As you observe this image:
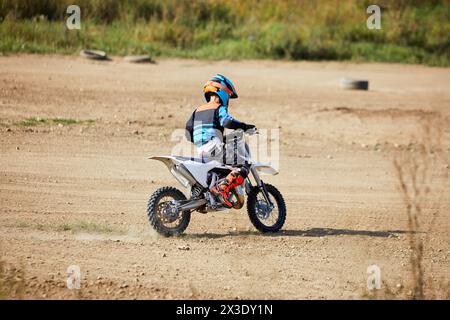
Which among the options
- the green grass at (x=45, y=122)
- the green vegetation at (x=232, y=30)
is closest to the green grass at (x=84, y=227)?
the green grass at (x=45, y=122)

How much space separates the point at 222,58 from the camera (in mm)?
21844

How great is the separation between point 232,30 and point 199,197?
14.5 metres

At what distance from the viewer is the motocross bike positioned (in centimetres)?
950

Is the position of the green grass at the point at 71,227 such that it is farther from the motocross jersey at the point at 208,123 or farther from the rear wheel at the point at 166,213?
the motocross jersey at the point at 208,123

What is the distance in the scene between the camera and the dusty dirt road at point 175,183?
8.48 metres

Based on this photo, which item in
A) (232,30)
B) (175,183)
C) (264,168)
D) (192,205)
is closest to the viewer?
(192,205)

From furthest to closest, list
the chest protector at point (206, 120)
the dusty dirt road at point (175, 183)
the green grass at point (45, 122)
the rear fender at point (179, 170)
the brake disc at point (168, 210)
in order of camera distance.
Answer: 1. the green grass at point (45, 122)
2. the chest protector at point (206, 120)
3. the brake disc at point (168, 210)
4. the rear fender at point (179, 170)
5. the dusty dirt road at point (175, 183)

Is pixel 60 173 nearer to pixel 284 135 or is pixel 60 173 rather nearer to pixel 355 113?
pixel 284 135

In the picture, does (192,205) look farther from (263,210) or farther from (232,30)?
(232,30)

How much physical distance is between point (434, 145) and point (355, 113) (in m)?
2.12

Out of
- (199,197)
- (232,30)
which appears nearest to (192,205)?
(199,197)

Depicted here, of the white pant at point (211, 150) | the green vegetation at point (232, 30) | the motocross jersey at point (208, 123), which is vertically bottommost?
the white pant at point (211, 150)

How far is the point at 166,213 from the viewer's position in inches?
376
